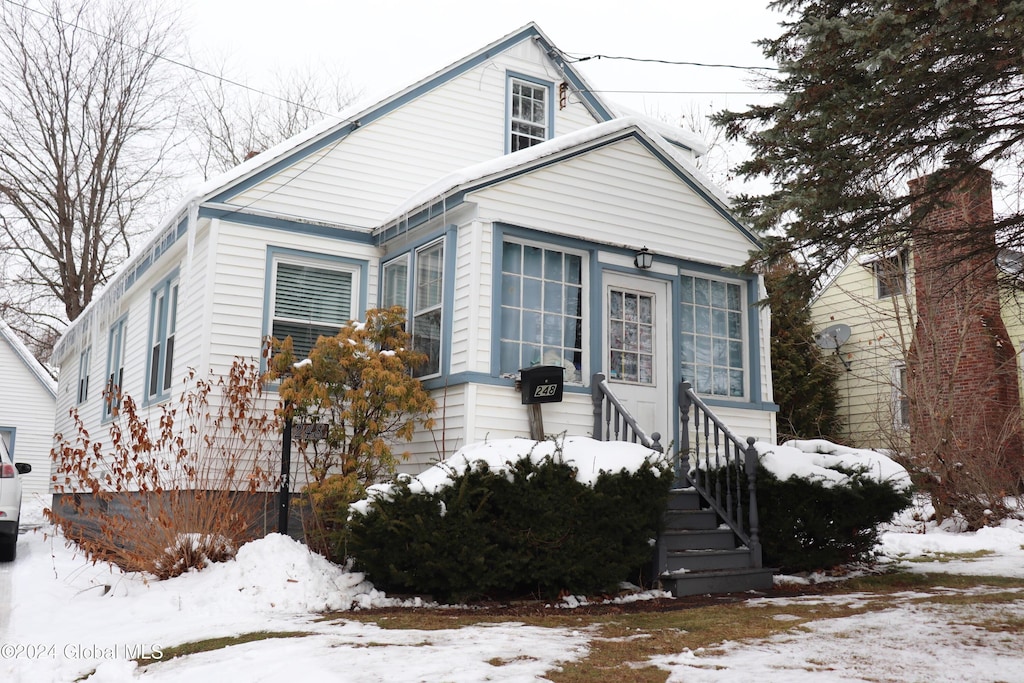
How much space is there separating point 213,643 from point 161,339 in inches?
270

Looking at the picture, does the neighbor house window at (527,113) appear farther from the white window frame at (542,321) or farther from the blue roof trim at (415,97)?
the white window frame at (542,321)

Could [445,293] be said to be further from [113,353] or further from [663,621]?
[113,353]

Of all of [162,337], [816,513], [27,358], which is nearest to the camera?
[816,513]

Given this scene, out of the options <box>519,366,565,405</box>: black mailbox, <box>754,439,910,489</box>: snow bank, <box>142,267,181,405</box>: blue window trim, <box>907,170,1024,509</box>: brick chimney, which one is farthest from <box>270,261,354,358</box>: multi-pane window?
<box>907,170,1024,509</box>: brick chimney

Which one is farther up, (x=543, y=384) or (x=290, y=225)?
A: (x=290, y=225)

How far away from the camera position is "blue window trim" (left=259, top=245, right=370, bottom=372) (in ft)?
32.9

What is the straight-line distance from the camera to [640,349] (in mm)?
9891

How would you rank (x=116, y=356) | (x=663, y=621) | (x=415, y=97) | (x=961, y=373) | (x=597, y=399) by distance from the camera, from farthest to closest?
(x=961, y=373) → (x=116, y=356) → (x=415, y=97) → (x=597, y=399) → (x=663, y=621)

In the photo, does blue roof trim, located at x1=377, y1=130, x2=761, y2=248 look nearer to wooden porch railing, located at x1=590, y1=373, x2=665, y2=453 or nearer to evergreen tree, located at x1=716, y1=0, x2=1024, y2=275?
wooden porch railing, located at x1=590, y1=373, x2=665, y2=453

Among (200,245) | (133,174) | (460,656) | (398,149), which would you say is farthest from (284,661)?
(133,174)

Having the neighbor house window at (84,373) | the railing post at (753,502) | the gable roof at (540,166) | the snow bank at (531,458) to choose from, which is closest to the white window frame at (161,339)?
the gable roof at (540,166)

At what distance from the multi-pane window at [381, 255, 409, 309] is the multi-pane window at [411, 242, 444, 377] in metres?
0.27

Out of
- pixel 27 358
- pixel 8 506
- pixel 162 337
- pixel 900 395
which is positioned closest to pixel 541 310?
pixel 162 337

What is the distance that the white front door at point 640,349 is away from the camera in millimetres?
9695
